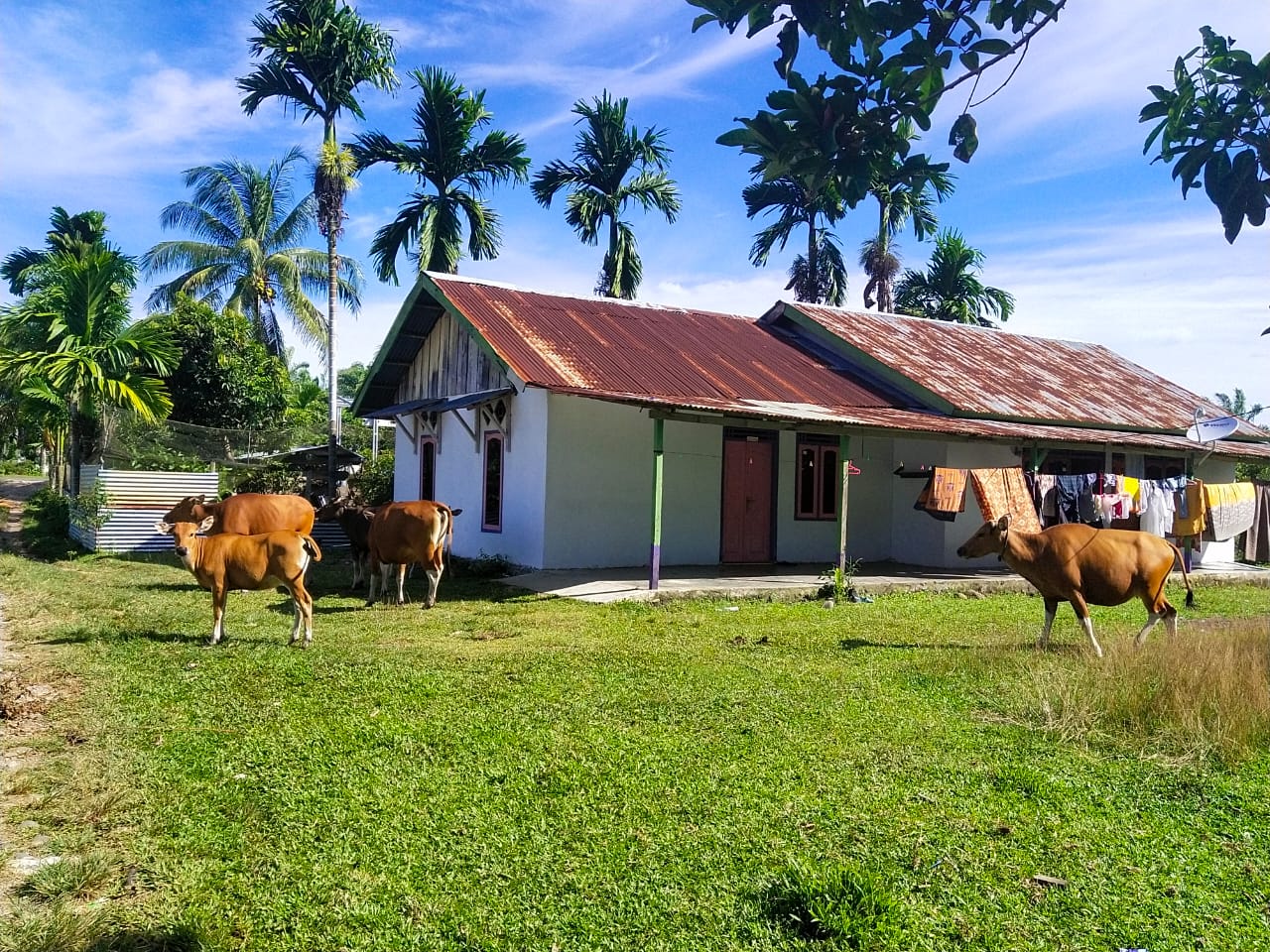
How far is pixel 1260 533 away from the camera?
19016 mm

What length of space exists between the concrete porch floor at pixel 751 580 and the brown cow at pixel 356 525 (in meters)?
2.05

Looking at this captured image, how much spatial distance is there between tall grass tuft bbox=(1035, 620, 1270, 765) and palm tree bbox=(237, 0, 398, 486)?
24.2 metres

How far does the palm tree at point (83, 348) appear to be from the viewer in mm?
16125

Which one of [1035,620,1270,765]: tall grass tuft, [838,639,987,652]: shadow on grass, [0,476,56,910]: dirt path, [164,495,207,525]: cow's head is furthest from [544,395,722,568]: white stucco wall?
[1035,620,1270,765]: tall grass tuft

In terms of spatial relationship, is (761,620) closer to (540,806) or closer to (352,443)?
(540,806)

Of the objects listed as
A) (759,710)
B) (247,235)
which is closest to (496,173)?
(247,235)

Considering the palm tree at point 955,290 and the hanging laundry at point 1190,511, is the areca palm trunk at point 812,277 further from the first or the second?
the hanging laundry at point 1190,511

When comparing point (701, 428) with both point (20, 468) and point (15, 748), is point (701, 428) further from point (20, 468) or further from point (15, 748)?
point (20, 468)

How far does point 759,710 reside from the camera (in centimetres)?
662

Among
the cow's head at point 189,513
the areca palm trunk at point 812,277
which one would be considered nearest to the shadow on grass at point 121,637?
the cow's head at point 189,513

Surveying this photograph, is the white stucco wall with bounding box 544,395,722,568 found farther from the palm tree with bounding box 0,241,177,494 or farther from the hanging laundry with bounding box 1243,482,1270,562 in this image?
the hanging laundry with bounding box 1243,482,1270,562

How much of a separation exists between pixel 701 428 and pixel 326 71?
2031 cm

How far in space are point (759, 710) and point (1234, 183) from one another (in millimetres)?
4675

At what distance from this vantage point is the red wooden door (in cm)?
1608
